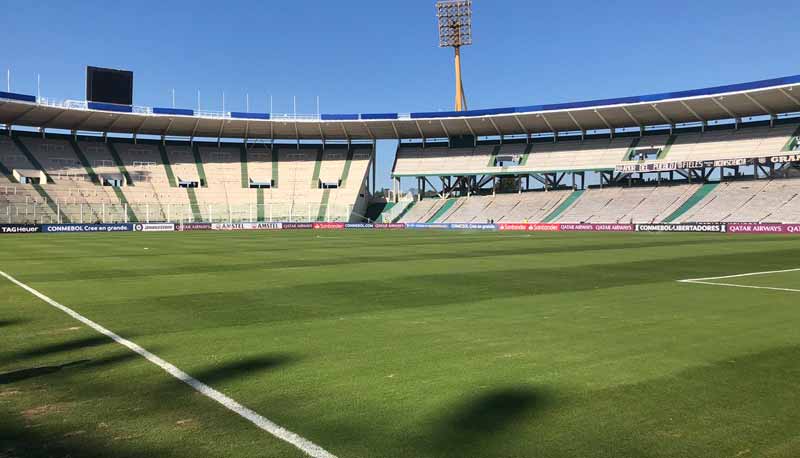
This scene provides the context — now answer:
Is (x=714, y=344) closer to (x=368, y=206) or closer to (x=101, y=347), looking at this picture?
(x=101, y=347)

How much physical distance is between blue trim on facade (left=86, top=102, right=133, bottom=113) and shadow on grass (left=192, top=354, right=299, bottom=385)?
72.0 metres

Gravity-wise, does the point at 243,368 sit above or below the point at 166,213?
below

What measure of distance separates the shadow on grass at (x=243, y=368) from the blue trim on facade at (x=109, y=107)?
7197cm

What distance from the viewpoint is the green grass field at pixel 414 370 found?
4699 millimetres

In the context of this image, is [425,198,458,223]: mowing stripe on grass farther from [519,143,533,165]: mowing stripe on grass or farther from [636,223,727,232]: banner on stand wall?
[636,223,727,232]: banner on stand wall

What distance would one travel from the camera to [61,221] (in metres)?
64.6

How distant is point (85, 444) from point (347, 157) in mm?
84158

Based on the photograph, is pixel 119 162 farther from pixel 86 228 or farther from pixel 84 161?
pixel 86 228

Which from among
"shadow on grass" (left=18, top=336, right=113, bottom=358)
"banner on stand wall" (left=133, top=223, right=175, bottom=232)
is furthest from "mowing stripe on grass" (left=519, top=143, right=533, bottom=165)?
"shadow on grass" (left=18, top=336, right=113, bottom=358)

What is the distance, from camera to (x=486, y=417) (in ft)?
17.1

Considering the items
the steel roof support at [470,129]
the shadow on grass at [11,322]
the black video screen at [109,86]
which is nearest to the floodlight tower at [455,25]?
the steel roof support at [470,129]

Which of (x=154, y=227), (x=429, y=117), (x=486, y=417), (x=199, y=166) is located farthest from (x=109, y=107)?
(x=486, y=417)

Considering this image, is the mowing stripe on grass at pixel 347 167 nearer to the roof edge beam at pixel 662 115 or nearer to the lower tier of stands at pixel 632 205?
the lower tier of stands at pixel 632 205

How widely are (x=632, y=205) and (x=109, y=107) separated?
62.4m
